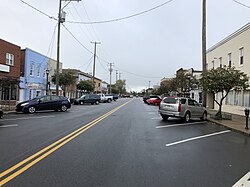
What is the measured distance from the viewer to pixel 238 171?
21.2 feet

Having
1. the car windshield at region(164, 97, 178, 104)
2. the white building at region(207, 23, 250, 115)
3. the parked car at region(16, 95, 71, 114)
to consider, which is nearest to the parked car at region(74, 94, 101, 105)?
the parked car at region(16, 95, 71, 114)

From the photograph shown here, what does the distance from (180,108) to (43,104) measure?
38.9 feet

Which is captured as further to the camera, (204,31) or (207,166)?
(204,31)

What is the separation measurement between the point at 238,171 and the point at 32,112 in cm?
1904

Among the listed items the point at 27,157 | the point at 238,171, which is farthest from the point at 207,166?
the point at 27,157

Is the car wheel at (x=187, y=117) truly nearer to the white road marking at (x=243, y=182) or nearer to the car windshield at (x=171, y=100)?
the car windshield at (x=171, y=100)

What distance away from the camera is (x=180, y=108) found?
18.0m

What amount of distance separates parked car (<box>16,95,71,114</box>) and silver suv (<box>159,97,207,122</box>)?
1036 cm

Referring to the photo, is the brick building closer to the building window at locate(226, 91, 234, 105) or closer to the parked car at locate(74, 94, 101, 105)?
the parked car at locate(74, 94, 101, 105)

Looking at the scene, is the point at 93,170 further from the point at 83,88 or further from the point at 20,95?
the point at 83,88

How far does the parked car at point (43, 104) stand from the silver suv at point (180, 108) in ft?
34.0

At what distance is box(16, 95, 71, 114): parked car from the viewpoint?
73.2 feet

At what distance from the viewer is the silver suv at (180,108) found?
1808 cm

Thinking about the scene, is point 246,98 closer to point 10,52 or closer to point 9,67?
point 9,67
